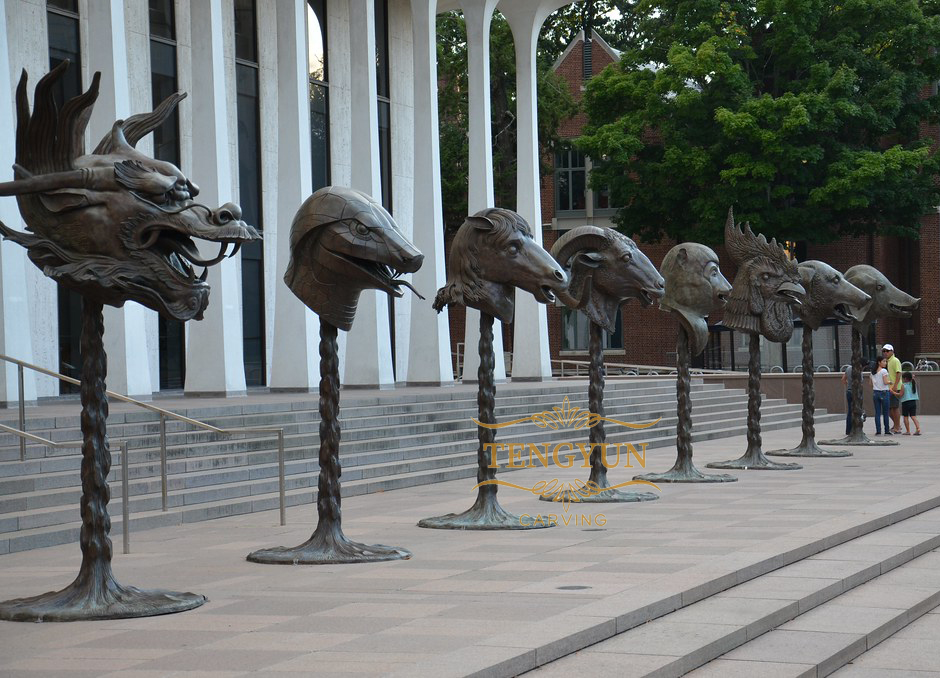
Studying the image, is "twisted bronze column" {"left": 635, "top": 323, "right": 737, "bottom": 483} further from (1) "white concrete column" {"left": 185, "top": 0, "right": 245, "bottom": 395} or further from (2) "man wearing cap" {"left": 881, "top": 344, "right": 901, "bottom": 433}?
(2) "man wearing cap" {"left": 881, "top": 344, "right": 901, "bottom": 433}

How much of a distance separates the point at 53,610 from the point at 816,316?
17.5 meters

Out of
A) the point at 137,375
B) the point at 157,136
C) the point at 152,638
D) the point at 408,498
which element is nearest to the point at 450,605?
the point at 152,638

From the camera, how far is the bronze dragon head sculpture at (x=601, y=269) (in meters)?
15.8

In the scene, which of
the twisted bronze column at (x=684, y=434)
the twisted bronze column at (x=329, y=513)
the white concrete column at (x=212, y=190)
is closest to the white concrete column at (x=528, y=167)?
the white concrete column at (x=212, y=190)

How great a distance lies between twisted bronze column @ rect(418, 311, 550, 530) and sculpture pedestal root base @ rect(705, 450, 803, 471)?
7977 mm

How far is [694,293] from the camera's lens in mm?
18047

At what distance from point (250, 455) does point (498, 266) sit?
561 centimetres

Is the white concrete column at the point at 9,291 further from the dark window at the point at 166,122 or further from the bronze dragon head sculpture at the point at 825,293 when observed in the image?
the bronze dragon head sculpture at the point at 825,293

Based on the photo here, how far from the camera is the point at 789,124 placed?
40.8m

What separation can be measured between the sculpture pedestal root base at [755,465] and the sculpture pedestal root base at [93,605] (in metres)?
13.2

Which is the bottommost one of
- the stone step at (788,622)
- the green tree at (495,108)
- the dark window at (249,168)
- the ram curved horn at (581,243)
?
→ the stone step at (788,622)

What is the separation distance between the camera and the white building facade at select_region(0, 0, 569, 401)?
21.6 meters

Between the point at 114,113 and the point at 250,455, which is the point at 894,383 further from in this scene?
the point at 114,113

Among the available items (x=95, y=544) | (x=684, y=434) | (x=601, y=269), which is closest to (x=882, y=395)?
(x=684, y=434)
